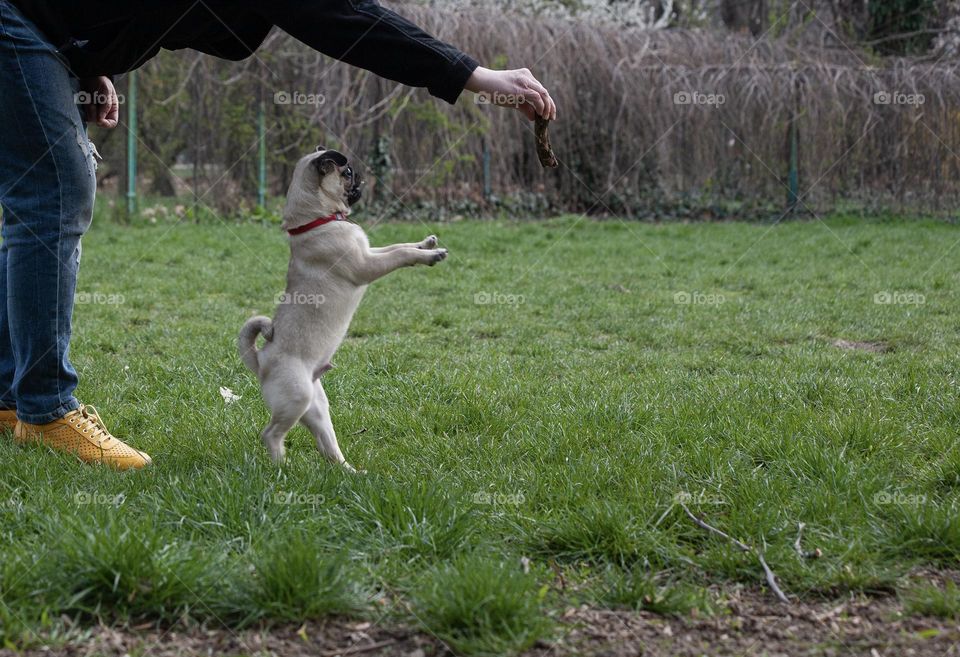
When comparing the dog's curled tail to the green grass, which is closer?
the green grass

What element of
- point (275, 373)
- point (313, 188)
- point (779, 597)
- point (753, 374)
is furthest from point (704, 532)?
point (753, 374)

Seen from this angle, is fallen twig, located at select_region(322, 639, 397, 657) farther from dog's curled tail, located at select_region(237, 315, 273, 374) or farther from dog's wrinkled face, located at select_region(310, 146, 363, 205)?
dog's wrinkled face, located at select_region(310, 146, 363, 205)

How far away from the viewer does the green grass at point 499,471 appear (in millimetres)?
2406

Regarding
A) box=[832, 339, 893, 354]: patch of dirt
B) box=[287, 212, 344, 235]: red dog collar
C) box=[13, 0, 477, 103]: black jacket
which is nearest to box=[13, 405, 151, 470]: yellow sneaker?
box=[287, 212, 344, 235]: red dog collar

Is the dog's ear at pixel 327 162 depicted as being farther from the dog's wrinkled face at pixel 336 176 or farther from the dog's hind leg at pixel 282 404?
the dog's hind leg at pixel 282 404

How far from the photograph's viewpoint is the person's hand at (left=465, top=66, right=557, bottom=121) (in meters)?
3.04

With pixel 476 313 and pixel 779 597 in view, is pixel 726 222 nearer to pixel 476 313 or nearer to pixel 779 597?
pixel 476 313

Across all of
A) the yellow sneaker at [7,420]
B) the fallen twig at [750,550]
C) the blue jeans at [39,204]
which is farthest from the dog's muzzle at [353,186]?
the fallen twig at [750,550]

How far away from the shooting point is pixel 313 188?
11.7ft

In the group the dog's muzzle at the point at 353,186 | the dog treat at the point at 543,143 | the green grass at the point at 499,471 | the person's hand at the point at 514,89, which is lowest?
the green grass at the point at 499,471

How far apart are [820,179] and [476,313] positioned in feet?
30.4

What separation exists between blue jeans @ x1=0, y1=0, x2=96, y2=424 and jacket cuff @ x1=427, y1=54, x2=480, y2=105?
4.31 ft

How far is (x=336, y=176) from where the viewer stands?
3.58m

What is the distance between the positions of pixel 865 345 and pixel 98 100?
15.1 ft
